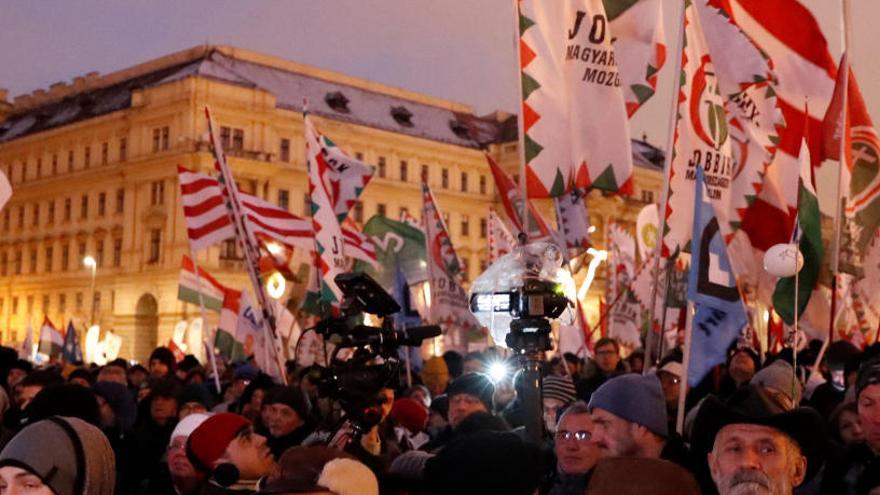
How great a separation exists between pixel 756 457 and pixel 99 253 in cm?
5360

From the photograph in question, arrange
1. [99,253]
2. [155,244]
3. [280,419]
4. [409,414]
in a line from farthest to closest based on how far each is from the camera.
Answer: [99,253]
[155,244]
[409,414]
[280,419]

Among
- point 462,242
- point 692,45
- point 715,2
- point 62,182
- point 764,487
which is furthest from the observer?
point 462,242

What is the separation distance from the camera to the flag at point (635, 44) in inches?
324

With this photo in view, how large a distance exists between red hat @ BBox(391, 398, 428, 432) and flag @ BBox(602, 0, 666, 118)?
9.62 feet

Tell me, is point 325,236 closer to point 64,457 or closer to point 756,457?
point 64,457

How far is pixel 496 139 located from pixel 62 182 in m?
24.0

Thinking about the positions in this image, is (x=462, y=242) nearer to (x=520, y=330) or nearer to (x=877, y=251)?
(x=877, y=251)

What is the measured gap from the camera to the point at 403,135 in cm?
5772

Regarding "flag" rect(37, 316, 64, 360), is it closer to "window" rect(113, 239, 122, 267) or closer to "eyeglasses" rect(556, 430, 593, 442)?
"eyeglasses" rect(556, 430, 593, 442)

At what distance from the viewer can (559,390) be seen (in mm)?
5844

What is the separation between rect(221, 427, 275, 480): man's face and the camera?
14.0ft

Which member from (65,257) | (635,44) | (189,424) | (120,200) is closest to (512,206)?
(635,44)

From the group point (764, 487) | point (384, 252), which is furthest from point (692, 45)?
point (384, 252)

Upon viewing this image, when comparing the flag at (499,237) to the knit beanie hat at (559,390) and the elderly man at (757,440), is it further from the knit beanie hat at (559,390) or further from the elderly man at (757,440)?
the elderly man at (757,440)
